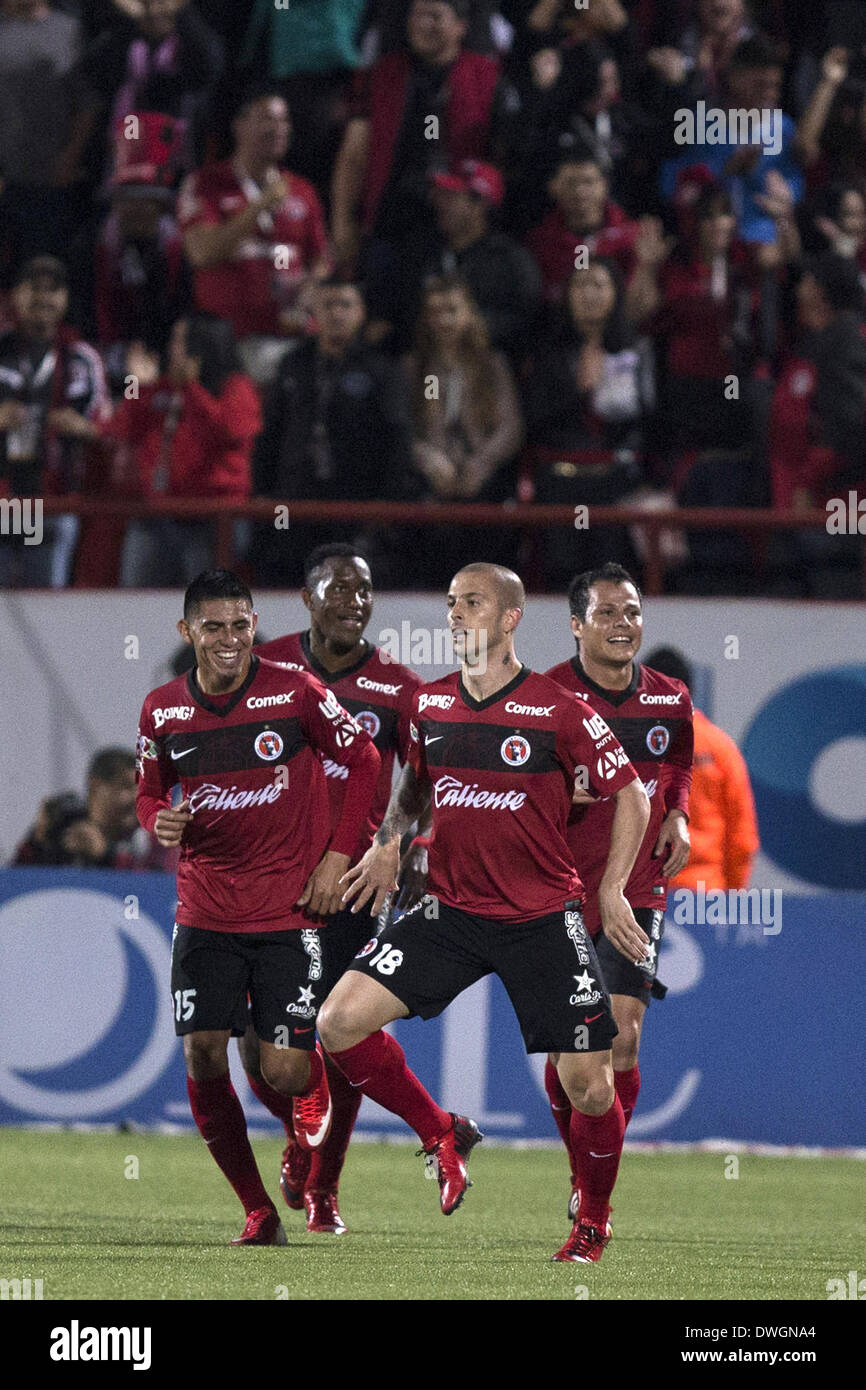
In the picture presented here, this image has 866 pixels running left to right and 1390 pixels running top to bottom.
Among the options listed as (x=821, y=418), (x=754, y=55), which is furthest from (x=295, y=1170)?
(x=754, y=55)

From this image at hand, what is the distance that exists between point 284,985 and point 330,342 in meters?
5.84

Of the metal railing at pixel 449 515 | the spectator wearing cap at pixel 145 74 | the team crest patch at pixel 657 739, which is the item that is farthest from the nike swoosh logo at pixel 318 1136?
the spectator wearing cap at pixel 145 74

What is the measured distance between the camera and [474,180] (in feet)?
47.2

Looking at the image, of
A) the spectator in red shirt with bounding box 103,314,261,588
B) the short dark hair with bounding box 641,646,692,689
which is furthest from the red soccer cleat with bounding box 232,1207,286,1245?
the spectator in red shirt with bounding box 103,314,261,588

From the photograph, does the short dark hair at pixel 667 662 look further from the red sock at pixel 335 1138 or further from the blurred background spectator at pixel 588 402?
the red sock at pixel 335 1138

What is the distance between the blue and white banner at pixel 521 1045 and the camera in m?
12.0

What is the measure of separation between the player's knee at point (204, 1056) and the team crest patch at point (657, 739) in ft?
6.67

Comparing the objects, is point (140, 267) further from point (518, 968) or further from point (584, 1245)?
point (584, 1245)

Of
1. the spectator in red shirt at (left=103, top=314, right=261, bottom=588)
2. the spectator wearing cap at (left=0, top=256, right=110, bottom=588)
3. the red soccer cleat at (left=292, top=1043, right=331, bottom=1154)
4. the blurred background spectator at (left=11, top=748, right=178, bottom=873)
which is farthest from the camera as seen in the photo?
the spectator in red shirt at (left=103, top=314, right=261, bottom=588)

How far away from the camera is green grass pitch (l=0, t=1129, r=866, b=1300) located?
6.80 m

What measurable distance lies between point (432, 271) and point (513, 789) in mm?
7107

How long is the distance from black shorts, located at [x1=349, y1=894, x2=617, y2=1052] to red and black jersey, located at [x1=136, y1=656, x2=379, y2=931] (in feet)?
1.67

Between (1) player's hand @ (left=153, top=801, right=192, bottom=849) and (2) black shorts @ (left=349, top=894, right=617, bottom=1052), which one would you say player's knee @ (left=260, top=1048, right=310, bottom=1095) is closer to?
(2) black shorts @ (left=349, top=894, right=617, bottom=1052)
